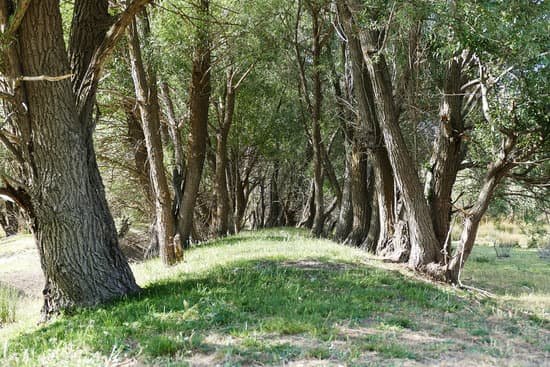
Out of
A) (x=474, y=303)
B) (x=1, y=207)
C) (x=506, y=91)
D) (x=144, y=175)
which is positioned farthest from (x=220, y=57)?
(x=1, y=207)

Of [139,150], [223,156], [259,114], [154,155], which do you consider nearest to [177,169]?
[139,150]

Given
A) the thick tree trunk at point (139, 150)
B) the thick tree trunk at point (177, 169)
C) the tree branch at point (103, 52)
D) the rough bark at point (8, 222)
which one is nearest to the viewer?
the tree branch at point (103, 52)

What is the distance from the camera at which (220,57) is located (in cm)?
1416

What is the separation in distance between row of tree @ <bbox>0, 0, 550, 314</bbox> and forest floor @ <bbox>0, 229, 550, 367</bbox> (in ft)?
3.51

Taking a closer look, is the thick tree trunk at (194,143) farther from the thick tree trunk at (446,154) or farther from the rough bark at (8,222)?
the rough bark at (8,222)

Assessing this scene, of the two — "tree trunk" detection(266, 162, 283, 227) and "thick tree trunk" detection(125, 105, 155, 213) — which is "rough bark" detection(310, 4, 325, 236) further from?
"tree trunk" detection(266, 162, 283, 227)

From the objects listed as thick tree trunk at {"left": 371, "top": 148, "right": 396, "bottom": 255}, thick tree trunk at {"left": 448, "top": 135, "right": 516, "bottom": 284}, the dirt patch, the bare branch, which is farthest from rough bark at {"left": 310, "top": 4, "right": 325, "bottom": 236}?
the bare branch

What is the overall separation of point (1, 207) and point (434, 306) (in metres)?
23.1

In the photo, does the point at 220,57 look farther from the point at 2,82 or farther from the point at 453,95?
the point at 2,82

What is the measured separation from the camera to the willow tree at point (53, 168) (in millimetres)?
6230

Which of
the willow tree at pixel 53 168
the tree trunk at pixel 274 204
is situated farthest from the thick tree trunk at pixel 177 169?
the tree trunk at pixel 274 204

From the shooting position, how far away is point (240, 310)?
5672 millimetres

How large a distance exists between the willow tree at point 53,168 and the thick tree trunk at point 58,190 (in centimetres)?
1

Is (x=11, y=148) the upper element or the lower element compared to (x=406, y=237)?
upper
